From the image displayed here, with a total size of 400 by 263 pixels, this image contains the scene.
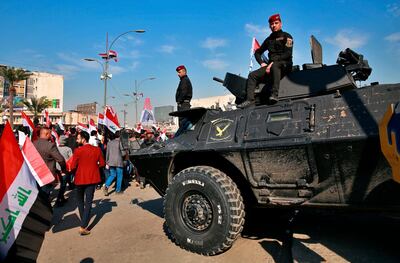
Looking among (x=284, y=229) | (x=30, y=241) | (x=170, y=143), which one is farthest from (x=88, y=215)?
(x=30, y=241)

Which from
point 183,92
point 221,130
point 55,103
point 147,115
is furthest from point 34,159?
point 55,103

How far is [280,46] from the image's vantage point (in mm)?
5199

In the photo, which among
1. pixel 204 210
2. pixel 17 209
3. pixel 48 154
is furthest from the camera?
pixel 48 154

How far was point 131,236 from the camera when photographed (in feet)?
18.0

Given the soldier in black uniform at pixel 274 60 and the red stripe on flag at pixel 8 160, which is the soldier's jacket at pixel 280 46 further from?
the red stripe on flag at pixel 8 160

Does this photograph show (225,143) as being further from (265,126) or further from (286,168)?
(286,168)

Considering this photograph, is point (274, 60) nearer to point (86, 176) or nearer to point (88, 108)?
point (86, 176)

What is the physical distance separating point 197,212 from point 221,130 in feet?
3.89

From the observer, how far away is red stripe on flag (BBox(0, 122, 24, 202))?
206cm

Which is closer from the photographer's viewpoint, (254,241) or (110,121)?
(254,241)

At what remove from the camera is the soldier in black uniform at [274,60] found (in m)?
5.00

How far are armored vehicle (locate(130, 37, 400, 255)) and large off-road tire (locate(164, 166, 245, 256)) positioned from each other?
0.04 feet

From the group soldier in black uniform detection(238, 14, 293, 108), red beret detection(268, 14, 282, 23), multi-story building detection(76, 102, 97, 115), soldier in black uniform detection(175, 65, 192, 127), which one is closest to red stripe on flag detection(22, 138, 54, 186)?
soldier in black uniform detection(238, 14, 293, 108)

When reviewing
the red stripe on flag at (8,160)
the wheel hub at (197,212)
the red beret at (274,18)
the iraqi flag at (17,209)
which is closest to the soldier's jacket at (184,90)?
the red beret at (274,18)
